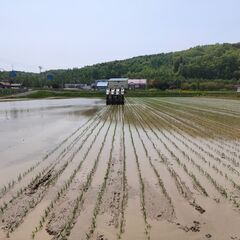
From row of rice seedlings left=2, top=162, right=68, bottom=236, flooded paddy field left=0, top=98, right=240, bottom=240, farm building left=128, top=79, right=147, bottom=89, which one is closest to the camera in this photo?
flooded paddy field left=0, top=98, right=240, bottom=240

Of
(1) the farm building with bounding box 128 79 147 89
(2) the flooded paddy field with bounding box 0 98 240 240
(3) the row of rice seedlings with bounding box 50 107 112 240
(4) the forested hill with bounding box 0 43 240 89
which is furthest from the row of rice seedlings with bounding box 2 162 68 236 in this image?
(1) the farm building with bounding box 128 79 147 89

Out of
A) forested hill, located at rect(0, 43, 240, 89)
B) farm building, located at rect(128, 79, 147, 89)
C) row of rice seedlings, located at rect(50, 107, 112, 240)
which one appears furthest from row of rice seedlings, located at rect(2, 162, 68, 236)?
farm building, located at rect(128, 79, 147, 89)

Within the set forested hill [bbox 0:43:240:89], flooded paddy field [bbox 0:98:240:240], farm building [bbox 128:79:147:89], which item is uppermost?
flooded paddy field [bbox 0:98:240:240]

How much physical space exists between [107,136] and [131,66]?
164852 millimetres

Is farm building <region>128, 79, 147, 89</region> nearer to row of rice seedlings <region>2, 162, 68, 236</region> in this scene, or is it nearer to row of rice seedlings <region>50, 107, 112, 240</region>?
row of rice seedlings <region>2, 162, 68, 236</region>

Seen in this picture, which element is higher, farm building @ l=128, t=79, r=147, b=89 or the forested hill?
the forested hill

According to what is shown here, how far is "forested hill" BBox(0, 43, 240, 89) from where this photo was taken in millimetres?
118488

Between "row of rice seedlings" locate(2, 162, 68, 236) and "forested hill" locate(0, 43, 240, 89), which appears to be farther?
"forested hill" locate(0, 43, 240, 89)

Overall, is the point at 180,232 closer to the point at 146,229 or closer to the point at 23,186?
the point at 146,229

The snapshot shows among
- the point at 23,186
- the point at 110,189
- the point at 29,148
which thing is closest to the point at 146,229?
the point at 110,189

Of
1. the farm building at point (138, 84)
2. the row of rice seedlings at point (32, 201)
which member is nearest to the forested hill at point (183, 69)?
A: the farm building at point (138, 84)

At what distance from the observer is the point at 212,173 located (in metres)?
8.94

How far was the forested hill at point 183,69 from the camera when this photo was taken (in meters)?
118

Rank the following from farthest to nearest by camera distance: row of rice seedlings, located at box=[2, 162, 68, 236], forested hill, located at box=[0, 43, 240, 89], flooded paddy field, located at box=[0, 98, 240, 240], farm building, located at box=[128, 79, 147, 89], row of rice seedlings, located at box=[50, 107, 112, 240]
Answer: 1. forested hill, located at box=[0, 43, 240, 89]
2. farm building, located at box=[128, 79, 147, 89]
3. row of rice seedlings, located at box=[2, 162, 68, 236]
4. flooded paddy field, located at box=[0, 98, 240, 240]
5. row of rice seedlings, located at box=[50, 107, 112, 240]
